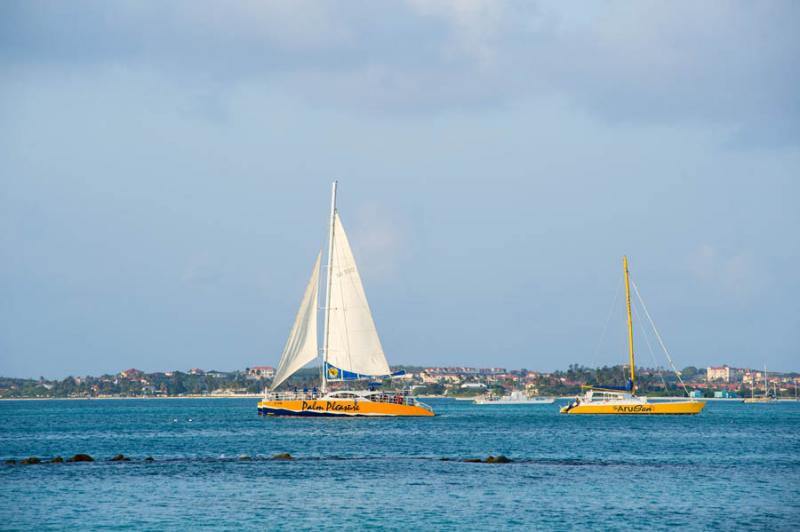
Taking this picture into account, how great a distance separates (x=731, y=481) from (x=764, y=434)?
42.6 m

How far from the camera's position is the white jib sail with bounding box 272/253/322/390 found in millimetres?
94812

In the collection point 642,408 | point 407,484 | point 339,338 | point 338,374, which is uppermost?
point 339,338

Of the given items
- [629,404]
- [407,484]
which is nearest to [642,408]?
[629,404]

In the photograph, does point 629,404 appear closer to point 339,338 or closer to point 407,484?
point 339,338

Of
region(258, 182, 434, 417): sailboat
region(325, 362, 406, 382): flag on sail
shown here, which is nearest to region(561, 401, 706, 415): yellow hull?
region(258, 182, 434, 417): sailboat

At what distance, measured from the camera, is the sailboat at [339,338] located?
310ft

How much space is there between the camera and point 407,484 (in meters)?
48.5

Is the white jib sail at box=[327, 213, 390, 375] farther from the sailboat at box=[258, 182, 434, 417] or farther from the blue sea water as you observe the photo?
the blue sea water

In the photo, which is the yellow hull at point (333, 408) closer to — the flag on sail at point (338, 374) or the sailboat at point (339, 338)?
the sailboat at point (339, 338)

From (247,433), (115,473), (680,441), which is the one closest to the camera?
(115,473)

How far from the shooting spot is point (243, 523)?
A: 125ft

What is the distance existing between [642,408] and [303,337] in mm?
37563

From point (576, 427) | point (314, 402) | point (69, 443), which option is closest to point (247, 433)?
point (314, 402)

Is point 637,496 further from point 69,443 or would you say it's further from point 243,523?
point 69,443
